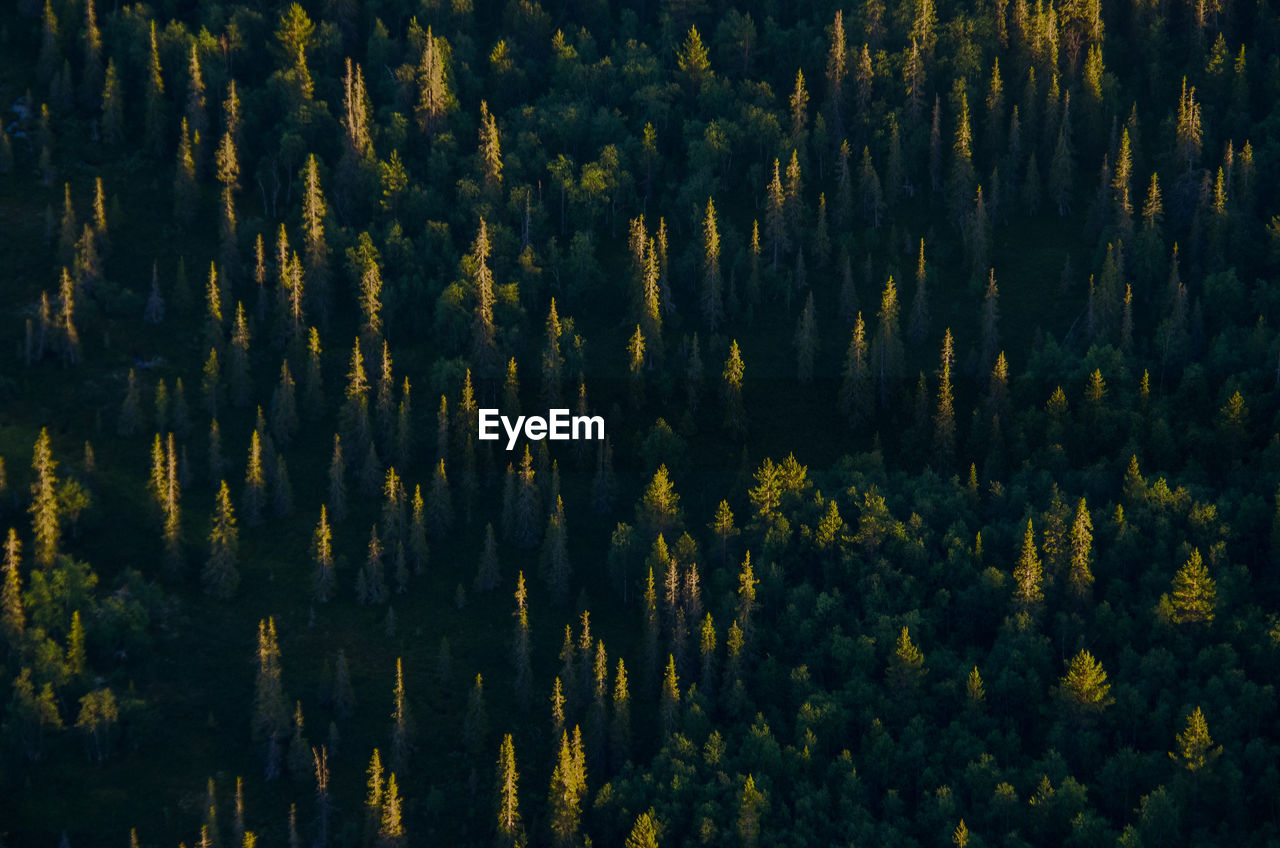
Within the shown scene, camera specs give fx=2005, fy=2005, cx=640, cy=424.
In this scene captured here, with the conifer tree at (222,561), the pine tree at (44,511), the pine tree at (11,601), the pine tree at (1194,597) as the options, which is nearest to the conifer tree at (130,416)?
the pine tree at (44,511)

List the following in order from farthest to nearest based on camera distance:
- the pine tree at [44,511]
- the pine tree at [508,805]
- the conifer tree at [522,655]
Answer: the pine tree at [44,511] < the conifer tree at [522,655] < the pine tree at [508,805]

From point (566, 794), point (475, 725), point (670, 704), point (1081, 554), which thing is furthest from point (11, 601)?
point (1081, 554)

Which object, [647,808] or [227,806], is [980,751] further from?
[227,806]

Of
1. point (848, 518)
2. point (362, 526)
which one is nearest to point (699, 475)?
point (848, 518)

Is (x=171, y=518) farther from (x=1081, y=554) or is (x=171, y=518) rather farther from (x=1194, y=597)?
(x=1194, y=597)

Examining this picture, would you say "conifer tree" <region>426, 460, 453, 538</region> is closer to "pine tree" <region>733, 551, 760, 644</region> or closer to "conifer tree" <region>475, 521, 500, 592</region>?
"conifer tree" <region>475, 521, 500, 592</region>

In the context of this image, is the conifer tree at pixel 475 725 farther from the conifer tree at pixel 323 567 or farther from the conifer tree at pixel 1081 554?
the conifer tree at pixel 1081 554

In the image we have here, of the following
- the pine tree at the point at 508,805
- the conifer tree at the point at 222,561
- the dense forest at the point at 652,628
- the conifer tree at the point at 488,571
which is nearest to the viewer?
the pine tree at the point at 508,805
